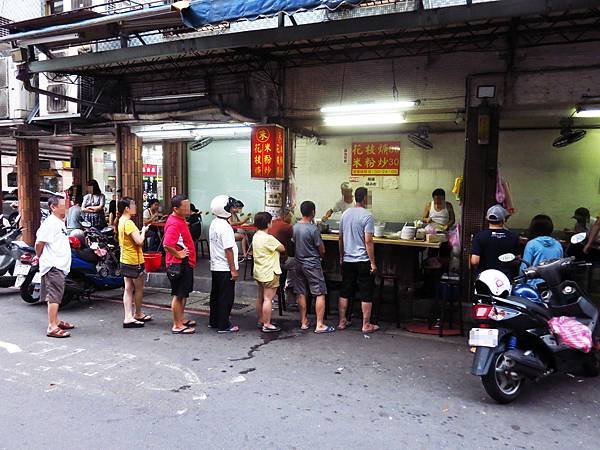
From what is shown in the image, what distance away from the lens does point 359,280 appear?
6.67 metres

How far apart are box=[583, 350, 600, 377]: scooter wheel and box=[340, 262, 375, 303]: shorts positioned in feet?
8.72

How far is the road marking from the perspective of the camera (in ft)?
18.7

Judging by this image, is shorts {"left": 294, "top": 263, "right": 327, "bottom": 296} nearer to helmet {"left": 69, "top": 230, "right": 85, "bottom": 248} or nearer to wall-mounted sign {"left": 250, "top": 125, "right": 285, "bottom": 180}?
wall-mounted sign {"left": 250, "top": 125, "right": 285, "bottom": 180}

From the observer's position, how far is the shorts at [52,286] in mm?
6270

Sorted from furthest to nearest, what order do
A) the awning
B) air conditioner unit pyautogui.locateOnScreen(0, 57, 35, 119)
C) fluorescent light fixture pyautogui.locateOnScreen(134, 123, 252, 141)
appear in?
1. air conditioner unit pyautogui.locateOnScreen(0, 57, 35, 119)
2. fluorescent light fixture pyautogui.locateOnScreen(134, 123, 252, 141)
3. the awning

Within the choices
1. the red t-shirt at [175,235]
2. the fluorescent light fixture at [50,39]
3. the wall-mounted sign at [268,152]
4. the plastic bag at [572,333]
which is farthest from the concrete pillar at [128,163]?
the plastic bag at [572,333]

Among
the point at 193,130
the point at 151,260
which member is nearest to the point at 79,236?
the point at 151,260

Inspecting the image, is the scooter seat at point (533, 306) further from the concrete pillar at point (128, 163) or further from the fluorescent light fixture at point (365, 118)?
the concrete pillar at point (128, 163)

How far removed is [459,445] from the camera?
11.9ft

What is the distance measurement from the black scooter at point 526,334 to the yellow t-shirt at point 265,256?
2806 millimetres

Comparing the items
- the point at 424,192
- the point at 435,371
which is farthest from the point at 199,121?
the point at 435,371

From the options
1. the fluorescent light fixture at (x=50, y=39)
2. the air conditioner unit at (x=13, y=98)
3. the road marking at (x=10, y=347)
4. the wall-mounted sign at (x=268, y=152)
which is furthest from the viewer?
the air conditioner unit at (x=13, y=98)

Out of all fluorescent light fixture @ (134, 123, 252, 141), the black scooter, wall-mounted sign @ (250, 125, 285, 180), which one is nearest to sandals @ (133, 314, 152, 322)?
wall-mounted sign @ (250, 125, 285, 180)

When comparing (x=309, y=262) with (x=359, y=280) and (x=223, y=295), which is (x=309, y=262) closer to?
(x=359, y=280)
